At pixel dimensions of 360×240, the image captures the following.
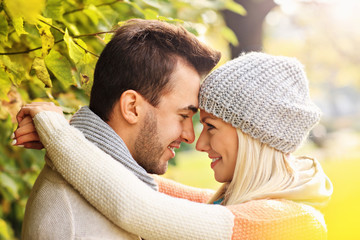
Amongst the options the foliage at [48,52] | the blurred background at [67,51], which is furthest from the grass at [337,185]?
the foliage at [48,52]

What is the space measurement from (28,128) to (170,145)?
68 cm

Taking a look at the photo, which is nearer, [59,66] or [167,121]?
[59,66]

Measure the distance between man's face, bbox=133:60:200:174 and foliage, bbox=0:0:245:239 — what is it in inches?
10.8

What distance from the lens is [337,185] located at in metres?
6.87

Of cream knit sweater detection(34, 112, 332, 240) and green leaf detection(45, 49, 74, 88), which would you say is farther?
green leaf detection(45, 49, 74, 88)

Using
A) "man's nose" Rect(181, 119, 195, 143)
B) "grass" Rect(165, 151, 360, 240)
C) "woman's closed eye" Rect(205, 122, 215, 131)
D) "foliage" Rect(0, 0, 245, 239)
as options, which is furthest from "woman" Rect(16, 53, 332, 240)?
"grass" Rect(165, 151, 360, 240)

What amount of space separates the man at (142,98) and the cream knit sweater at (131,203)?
116mm

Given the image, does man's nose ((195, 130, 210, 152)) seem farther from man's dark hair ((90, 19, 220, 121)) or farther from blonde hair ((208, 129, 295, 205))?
man's dark hair ((90, 19, 220, 121))

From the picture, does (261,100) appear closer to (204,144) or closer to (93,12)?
(204,144)

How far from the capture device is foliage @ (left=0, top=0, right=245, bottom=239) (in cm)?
181

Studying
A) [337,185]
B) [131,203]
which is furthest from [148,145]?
[337,185]

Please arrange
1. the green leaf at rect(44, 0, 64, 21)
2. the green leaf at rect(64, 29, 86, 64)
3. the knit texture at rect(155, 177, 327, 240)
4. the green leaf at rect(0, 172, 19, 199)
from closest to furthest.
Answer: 1. the green leaf at rect(64, 29, 86, 64)
2. the knit texture at rect(155, 177, 327, 240)
3. the green leaf at rect(44, 0, 64, 21)
4. the green leaf at rect(0, 172, 19, 199)

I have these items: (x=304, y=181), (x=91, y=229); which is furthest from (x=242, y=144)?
(x=91, y=229)

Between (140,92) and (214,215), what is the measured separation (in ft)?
2.07
